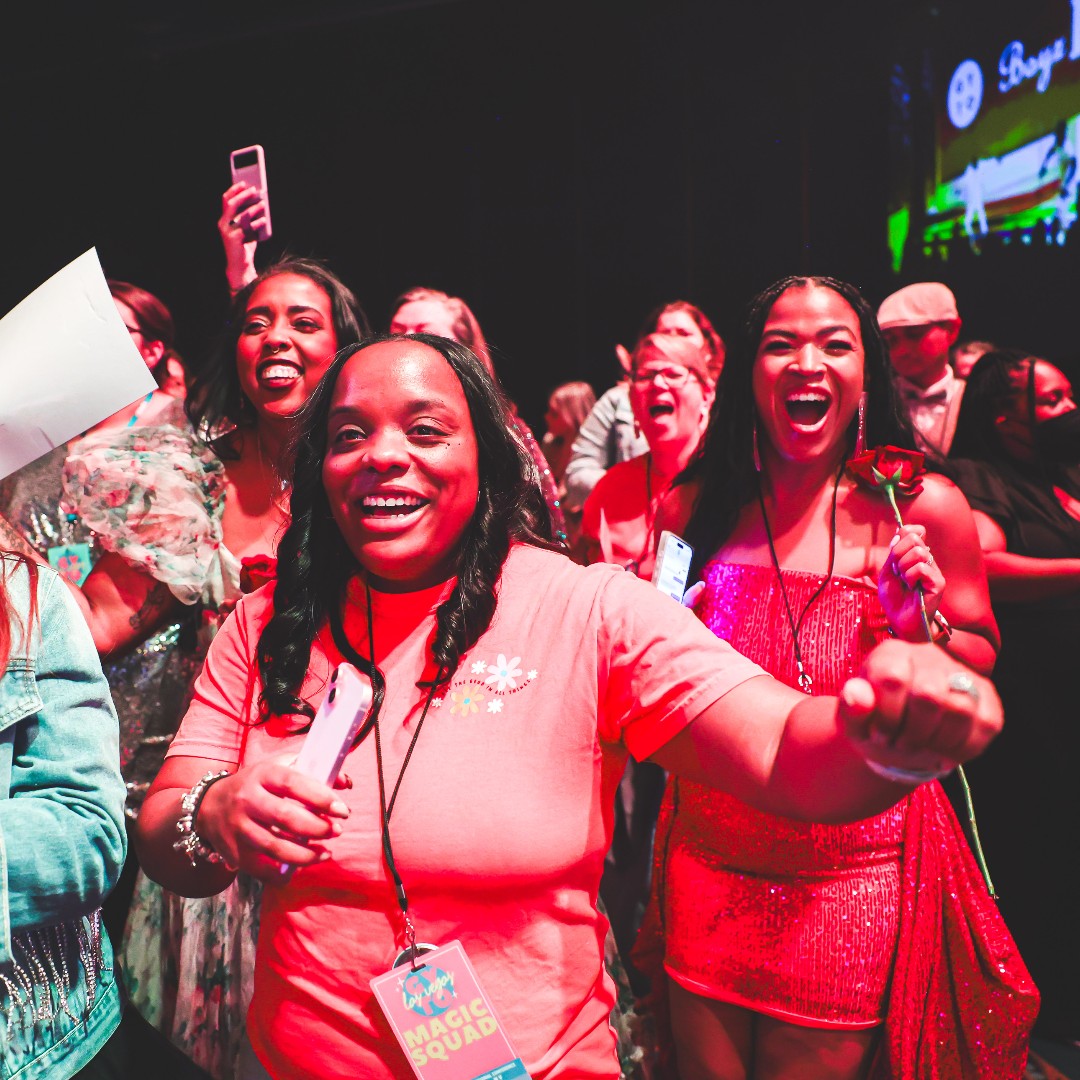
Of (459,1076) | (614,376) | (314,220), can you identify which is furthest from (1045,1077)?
(314,220)

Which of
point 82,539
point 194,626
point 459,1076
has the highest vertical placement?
point 82,539

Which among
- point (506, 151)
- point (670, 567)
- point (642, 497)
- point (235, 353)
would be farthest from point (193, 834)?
point (506, 151)

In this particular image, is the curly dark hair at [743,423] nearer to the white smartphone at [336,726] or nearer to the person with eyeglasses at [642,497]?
the person with eyeglasses at [642,497]

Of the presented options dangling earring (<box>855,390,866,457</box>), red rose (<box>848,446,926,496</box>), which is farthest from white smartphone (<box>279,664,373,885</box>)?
dangling earring (<box>855,390,866,457</box>)

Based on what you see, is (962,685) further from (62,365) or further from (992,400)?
(992,400)

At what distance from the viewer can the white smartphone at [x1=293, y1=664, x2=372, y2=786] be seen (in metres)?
0.92

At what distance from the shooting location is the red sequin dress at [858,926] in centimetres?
172

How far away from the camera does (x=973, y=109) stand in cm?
440

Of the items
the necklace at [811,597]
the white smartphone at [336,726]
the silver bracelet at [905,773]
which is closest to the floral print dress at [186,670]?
the necklace at [811,597]

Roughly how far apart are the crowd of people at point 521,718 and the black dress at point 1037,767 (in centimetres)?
1

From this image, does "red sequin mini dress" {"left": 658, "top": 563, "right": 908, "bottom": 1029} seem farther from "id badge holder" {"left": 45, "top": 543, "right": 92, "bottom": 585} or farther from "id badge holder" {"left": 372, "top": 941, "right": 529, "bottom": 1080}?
"id badge holder" {"left": 45, "top": 543, "right": 92, "bottom": 585}

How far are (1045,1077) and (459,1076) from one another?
87.1 inches

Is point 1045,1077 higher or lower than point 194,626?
lower

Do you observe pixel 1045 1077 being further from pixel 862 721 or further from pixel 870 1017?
pixel 862 721
